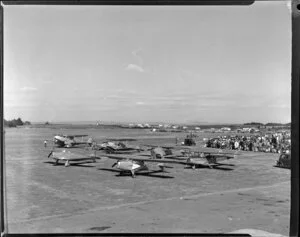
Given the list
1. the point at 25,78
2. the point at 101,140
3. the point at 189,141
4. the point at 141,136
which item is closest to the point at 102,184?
the point at 101,140

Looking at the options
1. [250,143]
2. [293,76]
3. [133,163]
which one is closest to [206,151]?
[250,143]

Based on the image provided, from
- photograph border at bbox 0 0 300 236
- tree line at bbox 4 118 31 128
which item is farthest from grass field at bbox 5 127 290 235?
photograph border at bbox 0 0 300 236

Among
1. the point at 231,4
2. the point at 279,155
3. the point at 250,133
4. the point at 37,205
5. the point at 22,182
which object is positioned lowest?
the point at 37,205

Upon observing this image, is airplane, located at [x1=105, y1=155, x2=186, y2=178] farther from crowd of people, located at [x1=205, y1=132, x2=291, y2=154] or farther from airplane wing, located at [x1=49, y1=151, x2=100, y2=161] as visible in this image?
crowd of people, located at [x1=205, y1=132, x2=291, y2=154]

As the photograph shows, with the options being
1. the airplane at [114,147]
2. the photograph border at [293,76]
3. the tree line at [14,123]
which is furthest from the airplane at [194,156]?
the tree line at [14,123]

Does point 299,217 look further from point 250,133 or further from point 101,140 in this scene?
point 101,140

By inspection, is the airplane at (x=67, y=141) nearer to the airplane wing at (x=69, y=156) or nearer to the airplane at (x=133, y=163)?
the airplane wing at (x=69, y=156)

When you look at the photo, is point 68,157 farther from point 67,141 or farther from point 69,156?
point 67,141
